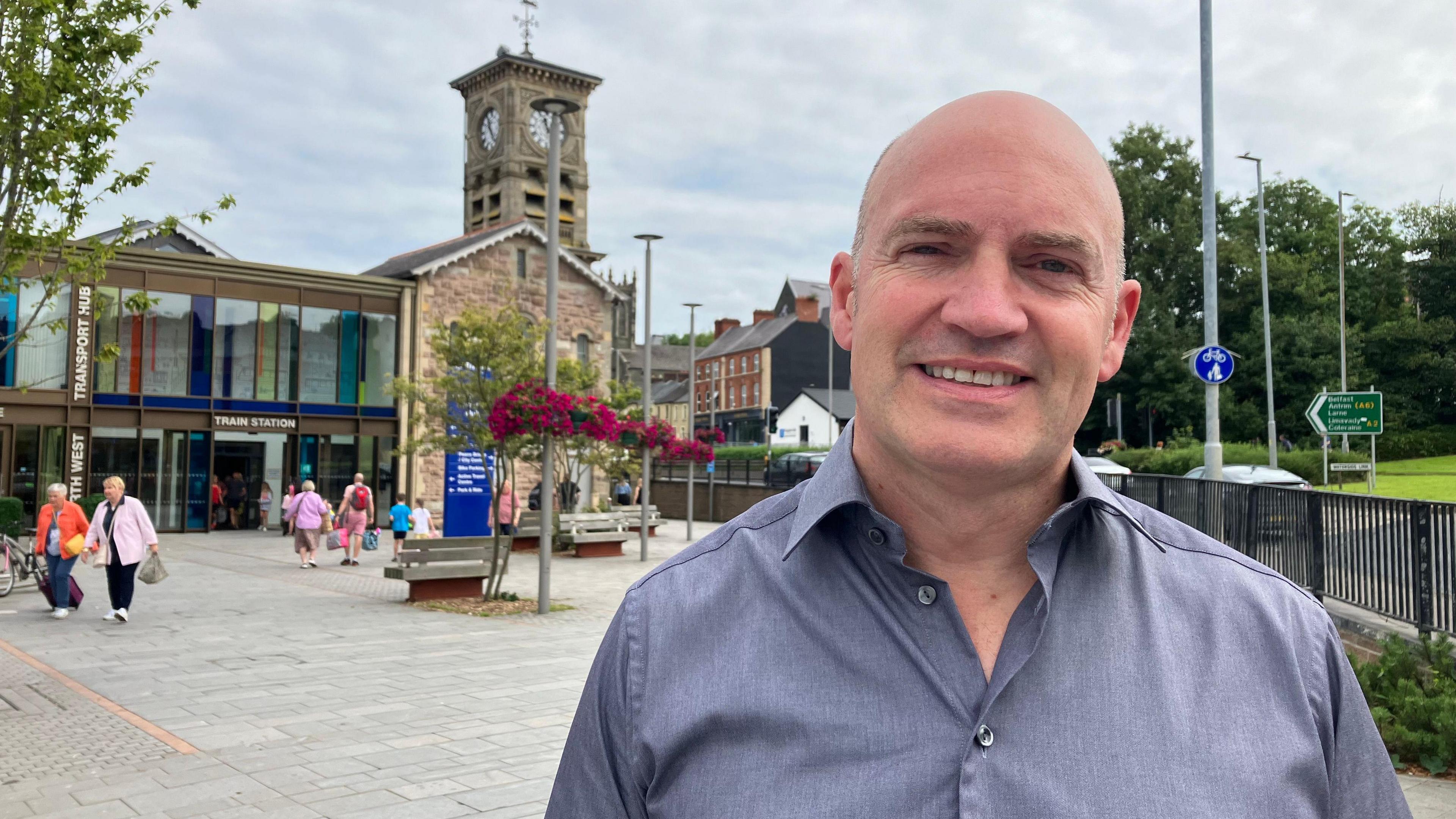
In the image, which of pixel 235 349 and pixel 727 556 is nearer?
pixel 727 556

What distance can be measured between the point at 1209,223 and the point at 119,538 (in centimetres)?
1578

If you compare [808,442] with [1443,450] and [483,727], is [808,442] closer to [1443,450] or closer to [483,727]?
[1443,450]

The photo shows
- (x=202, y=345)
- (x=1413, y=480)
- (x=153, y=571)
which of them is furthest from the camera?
(x=202, y=345)

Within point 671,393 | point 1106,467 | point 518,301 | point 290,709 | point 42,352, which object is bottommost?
point 290,709

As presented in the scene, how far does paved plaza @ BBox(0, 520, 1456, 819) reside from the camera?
6422 mm

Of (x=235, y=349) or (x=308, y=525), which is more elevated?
(x=235, y=349)

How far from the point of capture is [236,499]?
108 ft

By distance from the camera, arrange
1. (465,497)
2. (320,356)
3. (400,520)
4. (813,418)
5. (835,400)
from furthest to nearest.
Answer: (835,400) < (813,418) < (320,356) < (400,520) < (465,497)

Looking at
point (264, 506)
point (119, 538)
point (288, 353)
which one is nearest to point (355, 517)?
point (119, 538)

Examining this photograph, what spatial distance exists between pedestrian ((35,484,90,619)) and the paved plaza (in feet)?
1.44

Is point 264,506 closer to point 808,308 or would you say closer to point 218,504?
point 218,504

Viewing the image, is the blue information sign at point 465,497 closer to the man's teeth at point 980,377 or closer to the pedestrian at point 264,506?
the pedestrian at point 264,506

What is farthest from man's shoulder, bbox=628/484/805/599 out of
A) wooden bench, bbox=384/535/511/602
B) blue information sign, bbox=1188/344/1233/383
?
blue information sign, bbox=1188/344/1233/383

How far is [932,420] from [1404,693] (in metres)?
6.83
